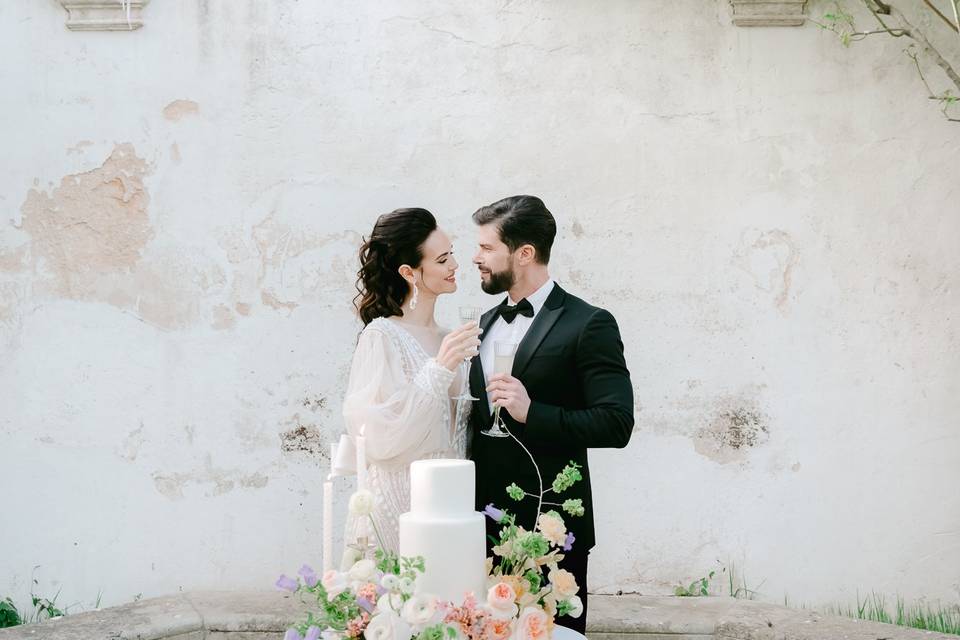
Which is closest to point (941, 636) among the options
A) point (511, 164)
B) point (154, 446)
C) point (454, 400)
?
point (454, 400)

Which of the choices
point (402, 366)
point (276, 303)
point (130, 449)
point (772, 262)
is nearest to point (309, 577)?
point (402, 366)

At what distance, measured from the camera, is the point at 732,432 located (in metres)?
4.30

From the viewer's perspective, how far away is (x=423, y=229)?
9.79 ft

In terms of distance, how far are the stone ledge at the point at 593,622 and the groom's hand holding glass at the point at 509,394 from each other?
4.90 feet

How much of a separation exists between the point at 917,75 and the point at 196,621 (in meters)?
3.75

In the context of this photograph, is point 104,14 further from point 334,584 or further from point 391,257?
point 334,584

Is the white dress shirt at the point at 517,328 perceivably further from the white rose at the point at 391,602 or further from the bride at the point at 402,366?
the white rose at the point at 391,602

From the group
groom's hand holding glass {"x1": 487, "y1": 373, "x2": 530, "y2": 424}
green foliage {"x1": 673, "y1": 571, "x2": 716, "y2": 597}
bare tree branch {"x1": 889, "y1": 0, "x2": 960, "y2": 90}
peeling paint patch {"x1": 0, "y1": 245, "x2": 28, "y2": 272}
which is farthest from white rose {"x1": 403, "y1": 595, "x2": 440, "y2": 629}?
bare tree branch {"x1": 889, "y1": 0, "x2": 960, "y2": 90}

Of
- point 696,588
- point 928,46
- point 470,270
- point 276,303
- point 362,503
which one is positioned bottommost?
point 696,588

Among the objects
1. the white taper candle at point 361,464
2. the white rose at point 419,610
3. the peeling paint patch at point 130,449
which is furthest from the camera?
the peeling paint patch at point 130,449

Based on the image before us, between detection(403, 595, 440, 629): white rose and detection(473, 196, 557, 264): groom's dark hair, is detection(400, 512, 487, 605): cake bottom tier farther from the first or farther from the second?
detection(473, 196, 557, 264): groom's dark hair

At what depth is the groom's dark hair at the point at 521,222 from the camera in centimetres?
284

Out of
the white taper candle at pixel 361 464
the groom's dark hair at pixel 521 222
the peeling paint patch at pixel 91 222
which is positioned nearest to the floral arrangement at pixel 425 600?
the white taper candle at pixel 361 464

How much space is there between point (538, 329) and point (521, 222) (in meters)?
0.32
